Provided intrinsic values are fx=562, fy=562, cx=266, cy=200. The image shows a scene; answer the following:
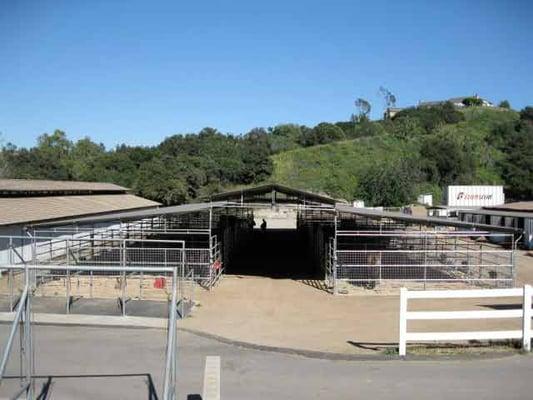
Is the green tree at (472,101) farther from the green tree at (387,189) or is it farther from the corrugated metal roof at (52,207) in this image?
the corrugated metal roof at (52,207)

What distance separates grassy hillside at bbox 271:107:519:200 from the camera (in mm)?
89062

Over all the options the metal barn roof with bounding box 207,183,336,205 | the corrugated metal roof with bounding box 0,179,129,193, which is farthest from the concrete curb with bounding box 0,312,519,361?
the corrugated metal roof with bounding box 0,179,129,193

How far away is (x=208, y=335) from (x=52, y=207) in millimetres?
24413

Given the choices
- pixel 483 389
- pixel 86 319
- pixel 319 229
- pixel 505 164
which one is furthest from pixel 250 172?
pixel 483 389

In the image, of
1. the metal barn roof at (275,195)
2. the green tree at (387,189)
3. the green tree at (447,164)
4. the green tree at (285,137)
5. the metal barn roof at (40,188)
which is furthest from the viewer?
the green tree at (285,137)

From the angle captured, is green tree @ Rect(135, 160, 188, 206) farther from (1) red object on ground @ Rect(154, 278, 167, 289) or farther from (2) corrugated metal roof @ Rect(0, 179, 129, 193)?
(1) red object on ground @ Rect(154, 278, 167, 289)

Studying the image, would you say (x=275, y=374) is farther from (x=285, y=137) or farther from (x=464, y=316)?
(x=285, y=137)

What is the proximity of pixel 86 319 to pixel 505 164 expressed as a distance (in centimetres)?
8812

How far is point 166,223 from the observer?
109 ft

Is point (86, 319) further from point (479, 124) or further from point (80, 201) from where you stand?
point (479, 124)

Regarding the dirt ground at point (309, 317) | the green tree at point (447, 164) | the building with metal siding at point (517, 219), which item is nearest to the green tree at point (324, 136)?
the green tree at point (447, 164)

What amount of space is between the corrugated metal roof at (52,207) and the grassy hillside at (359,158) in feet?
142

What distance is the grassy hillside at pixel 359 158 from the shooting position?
8906 centimetres

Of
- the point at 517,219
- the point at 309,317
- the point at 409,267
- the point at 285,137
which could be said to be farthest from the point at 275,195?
the point at 285,137
